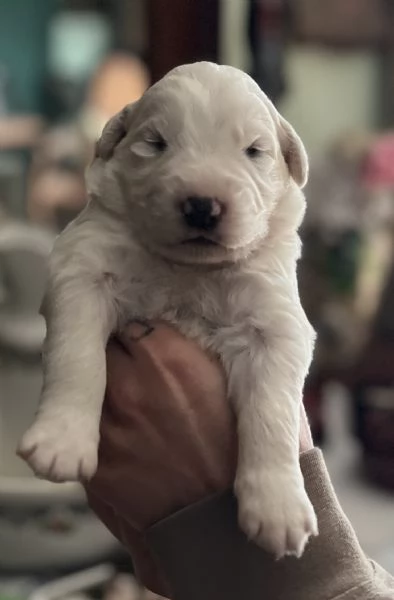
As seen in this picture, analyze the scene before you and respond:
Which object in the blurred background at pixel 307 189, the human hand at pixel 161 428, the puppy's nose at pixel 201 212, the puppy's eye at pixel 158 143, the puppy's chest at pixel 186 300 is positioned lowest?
the blurred background at pixel 307 189

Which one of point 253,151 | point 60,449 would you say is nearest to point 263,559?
point 60,449

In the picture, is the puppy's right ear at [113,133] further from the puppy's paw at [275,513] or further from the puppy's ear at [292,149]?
the puppy's paw at [275,513]

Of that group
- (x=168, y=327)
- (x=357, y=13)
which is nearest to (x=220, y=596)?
(x=168, y=327)

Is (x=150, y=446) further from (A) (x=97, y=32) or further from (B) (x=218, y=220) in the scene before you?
(A) (x=97, y=32)

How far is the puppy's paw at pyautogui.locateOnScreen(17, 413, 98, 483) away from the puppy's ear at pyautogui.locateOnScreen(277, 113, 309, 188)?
0.77 feet

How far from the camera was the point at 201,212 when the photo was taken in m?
0.60

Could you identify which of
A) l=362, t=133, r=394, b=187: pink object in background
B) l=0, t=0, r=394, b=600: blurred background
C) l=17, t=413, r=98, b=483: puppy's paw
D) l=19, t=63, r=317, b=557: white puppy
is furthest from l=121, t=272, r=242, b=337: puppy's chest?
l=362, t=133, r=394, b=187: pink object in background

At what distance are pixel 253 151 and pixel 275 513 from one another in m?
0.23

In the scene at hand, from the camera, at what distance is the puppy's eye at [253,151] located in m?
0.64

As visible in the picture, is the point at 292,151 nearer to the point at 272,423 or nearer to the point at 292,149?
the point at 292,149

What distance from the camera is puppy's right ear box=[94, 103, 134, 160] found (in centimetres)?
69

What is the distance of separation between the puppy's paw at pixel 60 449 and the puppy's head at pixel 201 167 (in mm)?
127

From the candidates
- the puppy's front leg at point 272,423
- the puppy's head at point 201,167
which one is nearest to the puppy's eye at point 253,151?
the puppy's head at point 201,167

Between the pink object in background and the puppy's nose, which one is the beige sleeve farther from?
the pink object in background
